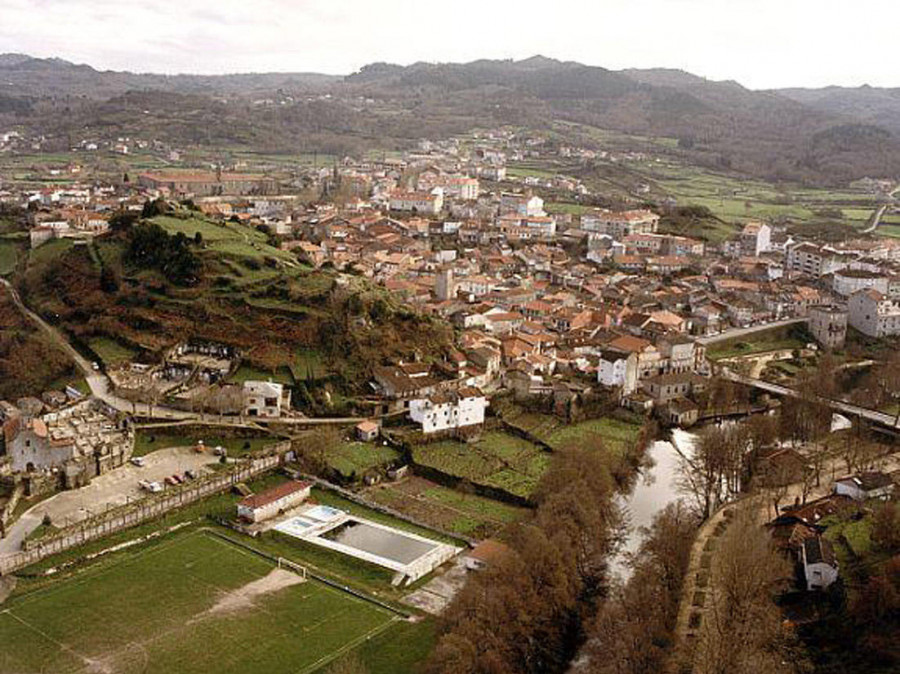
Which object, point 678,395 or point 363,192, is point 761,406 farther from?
point 363,192

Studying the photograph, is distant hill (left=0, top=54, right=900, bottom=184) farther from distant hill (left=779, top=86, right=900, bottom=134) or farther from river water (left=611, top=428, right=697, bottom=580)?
river water (left=611, top=428, right=697, bottom=580)

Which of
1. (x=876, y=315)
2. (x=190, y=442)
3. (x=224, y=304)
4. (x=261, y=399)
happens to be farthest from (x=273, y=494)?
(x=876, y=315)

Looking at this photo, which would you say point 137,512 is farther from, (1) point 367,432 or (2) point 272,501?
(1) point 367,432

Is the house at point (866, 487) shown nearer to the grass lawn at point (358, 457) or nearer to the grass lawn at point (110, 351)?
the grass lawn at point (358, 457)

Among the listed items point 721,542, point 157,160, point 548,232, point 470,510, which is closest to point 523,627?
point 721,542

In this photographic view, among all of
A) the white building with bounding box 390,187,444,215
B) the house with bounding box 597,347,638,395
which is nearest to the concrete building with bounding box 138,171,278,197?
the white building with bounding box 390,187,444,215

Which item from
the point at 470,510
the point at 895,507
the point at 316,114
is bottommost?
the point at 470,510
